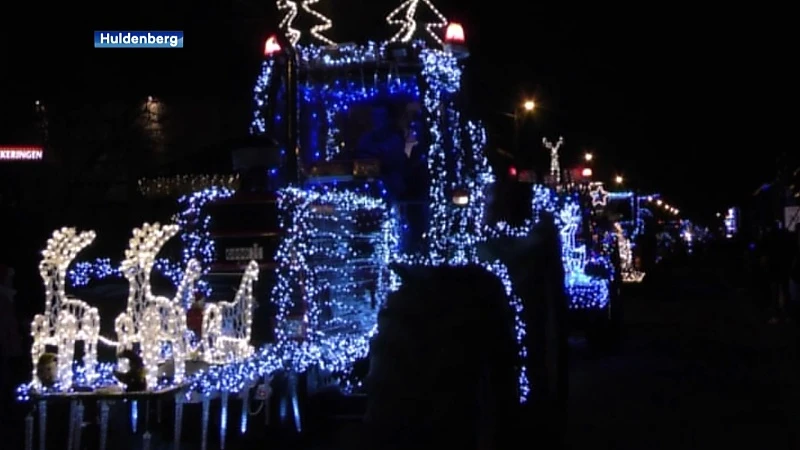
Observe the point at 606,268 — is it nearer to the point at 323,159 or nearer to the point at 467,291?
the point at 323,159

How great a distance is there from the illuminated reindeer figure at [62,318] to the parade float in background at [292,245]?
0.05ft

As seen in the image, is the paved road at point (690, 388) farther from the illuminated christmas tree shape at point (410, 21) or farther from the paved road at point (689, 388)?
the illuminated christmas tree shape at point (410, 21)

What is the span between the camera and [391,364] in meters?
4.99

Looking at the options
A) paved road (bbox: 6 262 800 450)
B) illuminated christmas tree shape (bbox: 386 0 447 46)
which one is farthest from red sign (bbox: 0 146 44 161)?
illuminated christmas tree shape (bbox: 386 0 447 46)

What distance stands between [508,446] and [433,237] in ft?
14.1

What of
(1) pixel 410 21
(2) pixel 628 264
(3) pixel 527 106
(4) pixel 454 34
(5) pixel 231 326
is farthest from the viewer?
(2) pixel 628 264

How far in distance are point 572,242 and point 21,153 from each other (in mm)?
12874

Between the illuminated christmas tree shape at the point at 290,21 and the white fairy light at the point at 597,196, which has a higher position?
the illuminated christmas tree shape at the point at 290,21

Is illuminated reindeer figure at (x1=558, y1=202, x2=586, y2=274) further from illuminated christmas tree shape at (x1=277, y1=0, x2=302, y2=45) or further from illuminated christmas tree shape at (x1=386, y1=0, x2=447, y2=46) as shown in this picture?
illuminated christmas tree shape at (x1=277, y1=0, x2=302, y2=45)

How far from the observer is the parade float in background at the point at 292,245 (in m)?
8.45

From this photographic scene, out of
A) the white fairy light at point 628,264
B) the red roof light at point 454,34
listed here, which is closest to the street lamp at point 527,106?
the white fairy light at point 628,264

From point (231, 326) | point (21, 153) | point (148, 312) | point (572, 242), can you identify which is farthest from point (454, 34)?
point (21, 153)

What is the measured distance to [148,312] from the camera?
8.40 m

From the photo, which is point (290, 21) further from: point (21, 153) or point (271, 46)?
point (21, 153)
